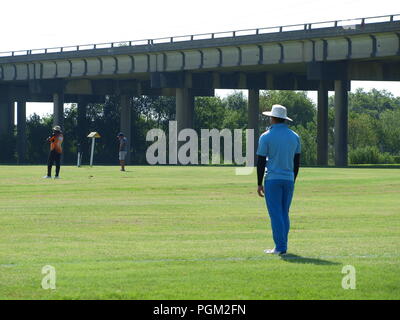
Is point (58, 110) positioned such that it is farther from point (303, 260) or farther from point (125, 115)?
point (303, 260)

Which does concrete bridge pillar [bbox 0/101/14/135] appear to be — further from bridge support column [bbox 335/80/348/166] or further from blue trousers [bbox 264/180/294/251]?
blue trousers [bbox 264/180/294/251]

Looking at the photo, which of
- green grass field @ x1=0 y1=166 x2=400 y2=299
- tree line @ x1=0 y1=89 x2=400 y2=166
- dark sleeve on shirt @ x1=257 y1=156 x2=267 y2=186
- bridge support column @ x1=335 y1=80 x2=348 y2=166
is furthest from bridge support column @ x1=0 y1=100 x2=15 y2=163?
dark sleeve on shirt @ x1=257 y1=156 x2=267 y2=186

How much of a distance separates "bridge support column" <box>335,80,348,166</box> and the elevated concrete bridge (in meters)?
0.07

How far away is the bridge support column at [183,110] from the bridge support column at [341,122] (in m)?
13.5

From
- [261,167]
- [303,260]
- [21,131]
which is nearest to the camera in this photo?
[303,260]

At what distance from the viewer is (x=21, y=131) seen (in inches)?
4188

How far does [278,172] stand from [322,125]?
7118 centimetres

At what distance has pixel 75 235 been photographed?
1850 centimetres

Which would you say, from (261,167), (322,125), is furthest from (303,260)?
(322,125)

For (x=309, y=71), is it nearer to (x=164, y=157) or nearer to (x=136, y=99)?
(x=164, y=157)

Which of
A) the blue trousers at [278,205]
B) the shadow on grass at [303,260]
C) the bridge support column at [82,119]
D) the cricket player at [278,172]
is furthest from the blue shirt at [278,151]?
the bridge support column at [82,119]
